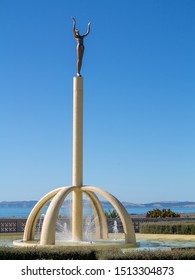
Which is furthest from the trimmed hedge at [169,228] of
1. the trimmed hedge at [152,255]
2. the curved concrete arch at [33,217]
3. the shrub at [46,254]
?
the shrub at [46,254]

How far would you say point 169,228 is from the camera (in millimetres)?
25156

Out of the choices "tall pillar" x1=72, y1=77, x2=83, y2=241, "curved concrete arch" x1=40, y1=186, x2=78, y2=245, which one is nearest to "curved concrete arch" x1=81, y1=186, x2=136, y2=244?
"tall pillar" x1=72, y1=77, x2=83, y2=241

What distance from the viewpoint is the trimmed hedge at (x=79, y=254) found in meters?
12.1

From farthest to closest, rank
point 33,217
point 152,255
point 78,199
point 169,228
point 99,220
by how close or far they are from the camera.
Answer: point 169,228
point 99,220
point 33,217
point 78,199
point 152,255

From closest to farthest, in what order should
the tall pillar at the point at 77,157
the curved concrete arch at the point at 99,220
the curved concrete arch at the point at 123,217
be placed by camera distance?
the curved concrete arch at the point at 123,217 → the tall pillar at the point at 77,157 → the curved concrete arch at the point at 99,220

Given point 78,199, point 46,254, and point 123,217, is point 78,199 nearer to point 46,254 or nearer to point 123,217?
point 123,217

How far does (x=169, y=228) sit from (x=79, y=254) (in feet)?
42.5

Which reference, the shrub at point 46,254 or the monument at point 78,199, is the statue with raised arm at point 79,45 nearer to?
the monument at point 78,199

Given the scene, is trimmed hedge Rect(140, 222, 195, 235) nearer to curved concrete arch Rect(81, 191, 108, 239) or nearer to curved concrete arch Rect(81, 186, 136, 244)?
curved concrete arch Rect(81, 191, 108, 239)

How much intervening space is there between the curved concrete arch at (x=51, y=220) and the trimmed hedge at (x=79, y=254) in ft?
14.3

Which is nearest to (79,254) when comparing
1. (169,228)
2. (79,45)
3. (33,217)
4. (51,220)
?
(51,220)

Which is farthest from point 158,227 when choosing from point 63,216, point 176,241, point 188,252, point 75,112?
point 188,252

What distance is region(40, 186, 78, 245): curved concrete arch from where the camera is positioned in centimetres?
1744
